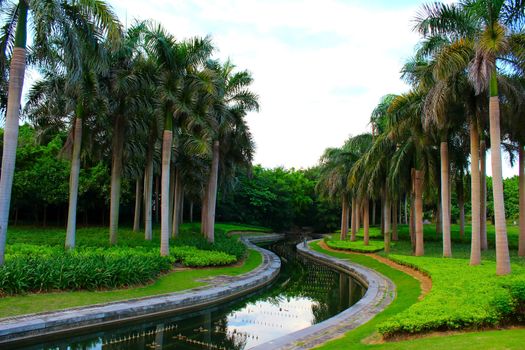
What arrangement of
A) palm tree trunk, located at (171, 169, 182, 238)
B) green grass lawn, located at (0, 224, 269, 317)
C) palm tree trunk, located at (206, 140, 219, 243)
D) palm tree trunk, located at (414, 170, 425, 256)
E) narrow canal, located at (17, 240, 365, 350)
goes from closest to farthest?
1. narrow canal, located at (17, 240, 365, 350)
2. green grass lawn, located at (0, 224, 269, 317)
3. palm tree trunk, located at (414, 170, 425, 256)
4. palm tree trunk, located at (206, 140, 219, 243)
5. palm tree trunk, located at (171, 169, 182, 238)

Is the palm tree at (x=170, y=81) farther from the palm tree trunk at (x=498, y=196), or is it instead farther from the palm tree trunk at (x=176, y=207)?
the palm tree trunk at (x=498, y=196)

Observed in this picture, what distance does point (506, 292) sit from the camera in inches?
383

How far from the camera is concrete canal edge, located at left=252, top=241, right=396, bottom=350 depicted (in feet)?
31.1

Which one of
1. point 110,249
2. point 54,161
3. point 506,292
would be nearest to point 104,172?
point 54,161

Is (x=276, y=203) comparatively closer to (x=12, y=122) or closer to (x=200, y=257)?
(x=200, y=257)

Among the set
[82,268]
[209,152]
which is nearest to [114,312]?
[82,268]

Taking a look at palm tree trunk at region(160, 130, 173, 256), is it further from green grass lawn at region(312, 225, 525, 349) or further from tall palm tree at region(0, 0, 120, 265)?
green grass lawn at region(312, 225, 525, 349)

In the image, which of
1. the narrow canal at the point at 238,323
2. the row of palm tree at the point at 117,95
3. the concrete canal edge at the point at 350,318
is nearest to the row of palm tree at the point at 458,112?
the concrete canal edge at the point at 350,318

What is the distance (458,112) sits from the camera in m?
20.7

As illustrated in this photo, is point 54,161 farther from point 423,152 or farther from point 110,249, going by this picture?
point 423,152

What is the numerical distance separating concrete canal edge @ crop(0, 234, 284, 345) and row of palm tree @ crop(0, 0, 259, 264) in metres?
3.42

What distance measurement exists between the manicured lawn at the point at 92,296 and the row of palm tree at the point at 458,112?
1152 centimetres

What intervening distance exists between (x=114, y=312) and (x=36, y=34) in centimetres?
924

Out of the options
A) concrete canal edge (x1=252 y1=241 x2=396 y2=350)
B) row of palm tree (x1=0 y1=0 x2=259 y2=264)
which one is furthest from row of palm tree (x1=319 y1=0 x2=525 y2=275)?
row of palm tree (x1=0 y1=0 x2=259 y2=264)
